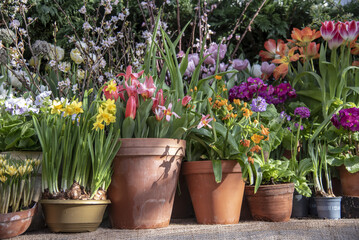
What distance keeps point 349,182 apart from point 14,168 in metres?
1.66

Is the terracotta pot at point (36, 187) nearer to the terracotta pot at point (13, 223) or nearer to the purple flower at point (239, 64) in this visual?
the terracotta pot at point (13, 223)

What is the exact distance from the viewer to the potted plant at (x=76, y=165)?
5.19 ft

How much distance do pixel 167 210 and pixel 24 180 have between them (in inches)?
23.5

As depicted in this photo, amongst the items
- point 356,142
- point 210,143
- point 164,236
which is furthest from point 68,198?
point 356,142

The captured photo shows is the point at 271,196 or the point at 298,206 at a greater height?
the point at 271,196

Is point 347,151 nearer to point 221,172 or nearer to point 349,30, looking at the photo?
point 349,30

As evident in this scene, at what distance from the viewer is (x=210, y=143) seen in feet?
6.09

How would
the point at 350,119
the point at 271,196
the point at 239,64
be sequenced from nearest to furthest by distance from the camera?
the point at 271,196
the point at 350,119
the point at 239,64

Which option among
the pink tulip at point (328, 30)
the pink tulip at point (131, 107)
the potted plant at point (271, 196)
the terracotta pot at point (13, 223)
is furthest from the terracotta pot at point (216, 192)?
the pink tulip at point (328, 30)

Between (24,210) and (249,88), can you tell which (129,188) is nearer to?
(24,210)

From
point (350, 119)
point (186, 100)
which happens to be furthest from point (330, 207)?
point (186, 100)

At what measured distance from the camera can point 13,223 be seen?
152 centimetres

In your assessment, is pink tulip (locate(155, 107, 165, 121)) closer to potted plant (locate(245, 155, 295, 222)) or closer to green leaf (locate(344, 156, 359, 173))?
potted plant (locate(245, 155, 295, 222))

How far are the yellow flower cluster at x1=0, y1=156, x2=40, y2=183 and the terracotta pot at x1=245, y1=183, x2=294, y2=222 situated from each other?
99 cm
